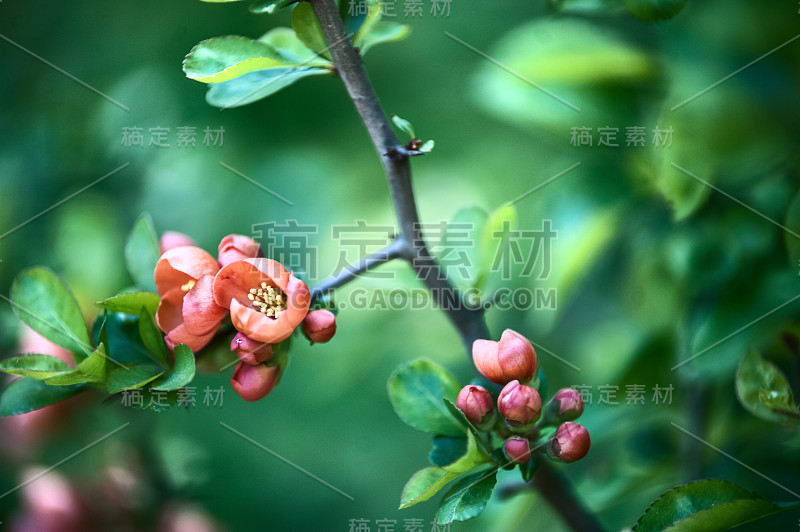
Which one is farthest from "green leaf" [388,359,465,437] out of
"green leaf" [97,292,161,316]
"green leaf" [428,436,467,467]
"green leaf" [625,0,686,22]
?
"green leaf" [625,0,686,22]

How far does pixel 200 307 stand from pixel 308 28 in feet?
0.78

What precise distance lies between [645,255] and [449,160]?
0.43 metres

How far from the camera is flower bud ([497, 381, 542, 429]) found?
0.50 m

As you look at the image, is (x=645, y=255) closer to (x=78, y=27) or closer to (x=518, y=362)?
(x=518, y=362)

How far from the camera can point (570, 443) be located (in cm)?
50

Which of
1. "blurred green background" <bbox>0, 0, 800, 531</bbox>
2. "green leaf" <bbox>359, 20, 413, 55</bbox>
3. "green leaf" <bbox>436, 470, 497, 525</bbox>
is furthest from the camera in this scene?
"blurred green background" <bbox>0, 0, 800, 531</bbox>

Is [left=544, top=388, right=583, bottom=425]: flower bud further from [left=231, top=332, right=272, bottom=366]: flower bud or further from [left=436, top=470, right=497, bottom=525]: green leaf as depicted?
[left=231, top=332, right=272, bottom=366]: flower bud

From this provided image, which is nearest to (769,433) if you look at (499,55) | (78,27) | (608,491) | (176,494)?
(608,491)

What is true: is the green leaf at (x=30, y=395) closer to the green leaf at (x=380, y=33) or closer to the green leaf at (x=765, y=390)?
the green leaf at (x=380, y=33)

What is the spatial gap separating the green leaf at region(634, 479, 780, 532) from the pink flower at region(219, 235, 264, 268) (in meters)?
0.38

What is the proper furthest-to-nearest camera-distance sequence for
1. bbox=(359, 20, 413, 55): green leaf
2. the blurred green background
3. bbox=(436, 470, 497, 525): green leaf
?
the blurred green background
bbox=(359, 20, 413, 55): green leaf
bbox=(436, 470, 497, 525): green leaf

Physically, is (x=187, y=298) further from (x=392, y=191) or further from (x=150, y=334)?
(x=392, y=191)

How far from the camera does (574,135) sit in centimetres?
→ 86

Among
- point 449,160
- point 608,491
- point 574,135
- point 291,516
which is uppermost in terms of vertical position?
point 574,135
